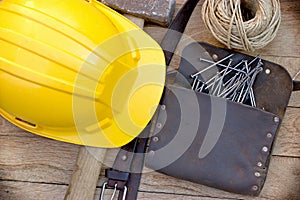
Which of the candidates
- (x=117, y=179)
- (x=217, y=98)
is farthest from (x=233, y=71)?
(x=117, y=179)

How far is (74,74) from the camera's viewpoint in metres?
1.00

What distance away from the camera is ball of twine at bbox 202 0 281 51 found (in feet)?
3.80

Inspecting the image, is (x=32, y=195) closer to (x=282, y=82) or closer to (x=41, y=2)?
(x=41, y=2)

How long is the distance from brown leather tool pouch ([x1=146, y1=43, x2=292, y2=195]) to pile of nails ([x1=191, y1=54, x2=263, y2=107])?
2.1 inches

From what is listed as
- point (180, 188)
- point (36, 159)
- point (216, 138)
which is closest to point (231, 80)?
point (216, 138)

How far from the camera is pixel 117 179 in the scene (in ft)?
3.99

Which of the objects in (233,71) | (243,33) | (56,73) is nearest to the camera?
(56,73)

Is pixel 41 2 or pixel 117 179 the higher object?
pixel 41 2

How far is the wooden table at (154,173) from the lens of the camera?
1.22 m

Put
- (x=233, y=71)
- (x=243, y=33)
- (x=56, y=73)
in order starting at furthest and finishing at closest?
(x=233, y=71)
(x=243, y=33)
(x=56, y=73)

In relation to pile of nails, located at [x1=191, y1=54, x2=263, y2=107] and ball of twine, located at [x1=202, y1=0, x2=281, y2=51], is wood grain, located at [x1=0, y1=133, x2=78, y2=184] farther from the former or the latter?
ball of twine, located at [x1=202, y1=0, x2=281, y2=51]

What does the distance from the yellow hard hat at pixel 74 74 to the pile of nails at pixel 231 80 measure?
14cm

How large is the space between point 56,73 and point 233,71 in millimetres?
512

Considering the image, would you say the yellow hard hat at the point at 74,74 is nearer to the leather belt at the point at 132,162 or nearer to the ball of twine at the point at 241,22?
the leather belt at the point at 132,162
